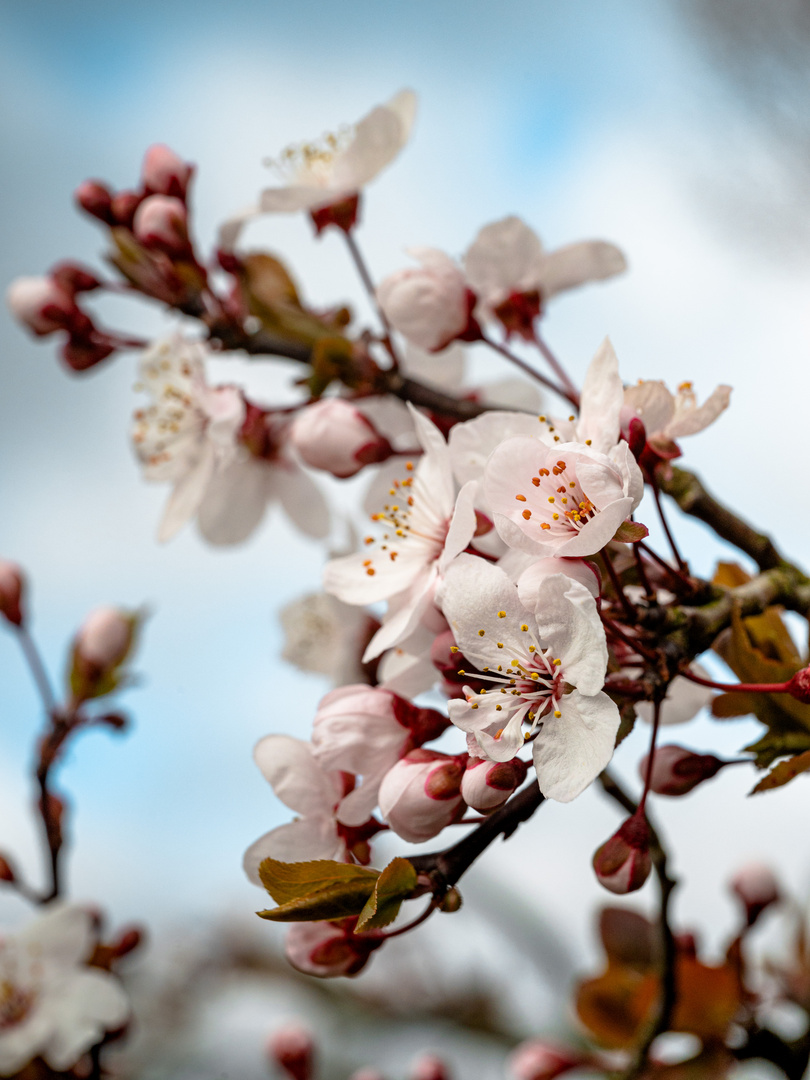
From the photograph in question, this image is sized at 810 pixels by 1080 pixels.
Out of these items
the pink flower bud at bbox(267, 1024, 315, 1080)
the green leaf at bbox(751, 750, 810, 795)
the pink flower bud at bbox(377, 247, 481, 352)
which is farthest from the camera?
the pink flower bud at bbox(267, 1024, 315, 1080)

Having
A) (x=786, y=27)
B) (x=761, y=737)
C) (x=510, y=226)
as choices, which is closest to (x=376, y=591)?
(x=761, y=737)

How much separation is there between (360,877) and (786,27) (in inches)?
29.9

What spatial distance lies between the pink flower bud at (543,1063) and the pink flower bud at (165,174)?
3.57ft

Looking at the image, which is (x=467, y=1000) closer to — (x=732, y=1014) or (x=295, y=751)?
(x=732, y=1014)

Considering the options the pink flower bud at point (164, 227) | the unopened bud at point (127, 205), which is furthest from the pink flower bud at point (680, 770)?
the unopened bud at point (127, 205)

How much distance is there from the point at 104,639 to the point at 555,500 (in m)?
0.79

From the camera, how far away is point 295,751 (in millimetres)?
612

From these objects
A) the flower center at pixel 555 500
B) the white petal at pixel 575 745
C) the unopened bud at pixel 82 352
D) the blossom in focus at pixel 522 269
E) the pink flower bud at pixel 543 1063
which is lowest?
the pink flower bud at pixel 543 1063

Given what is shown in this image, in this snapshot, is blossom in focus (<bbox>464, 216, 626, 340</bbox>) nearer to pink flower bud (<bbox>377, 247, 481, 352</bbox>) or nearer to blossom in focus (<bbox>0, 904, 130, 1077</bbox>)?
pink flower bud (<bbox>377, 247, 481, 352</bbox>)

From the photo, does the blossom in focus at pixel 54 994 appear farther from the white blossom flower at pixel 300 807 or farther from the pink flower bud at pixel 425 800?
the pink flower bud at pixel 425 800

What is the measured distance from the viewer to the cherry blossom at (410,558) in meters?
0.60

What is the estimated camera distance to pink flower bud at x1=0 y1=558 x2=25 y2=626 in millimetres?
1227

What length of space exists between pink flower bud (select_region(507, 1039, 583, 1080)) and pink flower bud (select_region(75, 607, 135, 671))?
2.31 ft

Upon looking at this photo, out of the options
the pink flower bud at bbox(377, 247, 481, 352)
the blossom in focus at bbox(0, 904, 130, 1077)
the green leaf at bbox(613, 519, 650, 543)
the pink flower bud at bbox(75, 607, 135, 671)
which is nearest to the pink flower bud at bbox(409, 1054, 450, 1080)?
the blossom in focus at bbox(0, 904, 130, 1077)
